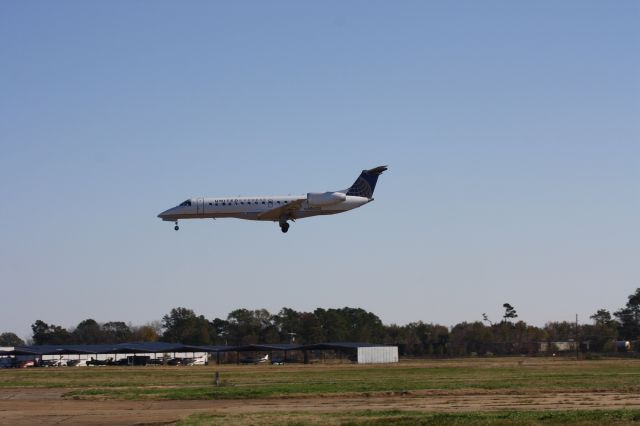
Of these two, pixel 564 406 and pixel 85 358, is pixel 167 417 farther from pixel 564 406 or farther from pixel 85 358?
pixel 85 358

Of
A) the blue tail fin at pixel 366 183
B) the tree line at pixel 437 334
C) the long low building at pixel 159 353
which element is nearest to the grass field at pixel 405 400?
the blue tail fin at pixel 366 183

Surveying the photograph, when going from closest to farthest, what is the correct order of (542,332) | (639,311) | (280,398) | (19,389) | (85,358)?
1. (280,398)
2. (19,389)
3. (85,358)
4. (639,311)
5. (542,332)

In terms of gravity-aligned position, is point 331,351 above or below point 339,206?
below

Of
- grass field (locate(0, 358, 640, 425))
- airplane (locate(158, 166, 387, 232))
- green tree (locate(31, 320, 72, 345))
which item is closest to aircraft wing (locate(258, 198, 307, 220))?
airplane (locate(158, 166, 387, 232))

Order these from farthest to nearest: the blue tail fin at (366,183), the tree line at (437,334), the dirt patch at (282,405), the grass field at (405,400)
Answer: the tree line at (437,334)
the blue tail fin at (366,183)
the dirt patch at (282,405)
the grass field at (405,400)

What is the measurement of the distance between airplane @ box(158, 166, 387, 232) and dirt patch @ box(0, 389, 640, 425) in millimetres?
19819

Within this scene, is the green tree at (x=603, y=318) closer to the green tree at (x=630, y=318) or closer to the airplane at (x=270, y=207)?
the green tree at (x=630, y=318)

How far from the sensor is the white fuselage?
68.8 metres

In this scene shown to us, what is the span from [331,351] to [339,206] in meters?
72.6

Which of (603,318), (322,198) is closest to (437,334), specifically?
(603,318)

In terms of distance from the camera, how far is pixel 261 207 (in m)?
69.2

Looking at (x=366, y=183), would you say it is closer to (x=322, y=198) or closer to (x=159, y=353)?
(x=322, y=198)

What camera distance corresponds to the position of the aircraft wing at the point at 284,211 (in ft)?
222

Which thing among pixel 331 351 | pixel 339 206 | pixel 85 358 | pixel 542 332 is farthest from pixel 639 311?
pixel 339 206
